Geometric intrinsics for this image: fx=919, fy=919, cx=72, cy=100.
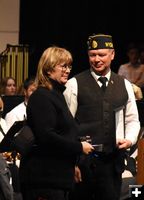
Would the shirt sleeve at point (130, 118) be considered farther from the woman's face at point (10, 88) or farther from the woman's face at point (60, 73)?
the woman's face at point (10, 88)

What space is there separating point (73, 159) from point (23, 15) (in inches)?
381

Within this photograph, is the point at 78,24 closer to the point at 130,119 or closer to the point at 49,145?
the point at 130,119

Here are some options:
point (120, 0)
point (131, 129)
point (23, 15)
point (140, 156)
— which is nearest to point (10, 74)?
point (23, 15)

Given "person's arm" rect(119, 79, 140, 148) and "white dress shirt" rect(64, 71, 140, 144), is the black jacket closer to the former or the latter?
"white dress shirt" rect(64, 71, 140, 144)

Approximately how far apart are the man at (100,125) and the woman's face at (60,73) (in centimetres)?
42

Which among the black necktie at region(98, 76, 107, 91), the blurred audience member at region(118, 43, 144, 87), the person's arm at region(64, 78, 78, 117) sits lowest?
the blurred audience member at region(118, 43, 144, 87)

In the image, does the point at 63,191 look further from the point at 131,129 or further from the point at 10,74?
the point at 10,74

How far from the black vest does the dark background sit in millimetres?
8972

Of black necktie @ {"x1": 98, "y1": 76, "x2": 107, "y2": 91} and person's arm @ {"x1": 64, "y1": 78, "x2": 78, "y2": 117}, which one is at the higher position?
black necktie @ {"x1": 98, "y1": 76, "x2": 107, "y2": 91}

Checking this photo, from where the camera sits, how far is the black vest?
6.61 m

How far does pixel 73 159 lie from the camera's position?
20.3ft

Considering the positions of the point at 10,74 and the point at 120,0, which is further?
the point at 120,0

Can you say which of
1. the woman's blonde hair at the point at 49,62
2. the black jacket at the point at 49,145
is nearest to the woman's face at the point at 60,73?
the woman's blonde hair at the point at 49,62

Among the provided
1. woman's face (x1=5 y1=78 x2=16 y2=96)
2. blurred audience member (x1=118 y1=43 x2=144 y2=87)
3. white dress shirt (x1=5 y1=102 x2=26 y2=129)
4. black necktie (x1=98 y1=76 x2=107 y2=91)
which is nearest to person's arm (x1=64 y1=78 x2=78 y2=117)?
black necktie (x1=98 y1=76 x2=107 y2=91)
